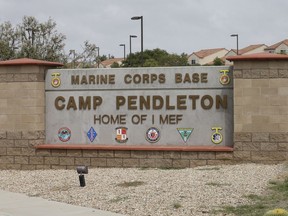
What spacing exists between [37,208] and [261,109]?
7.06 m

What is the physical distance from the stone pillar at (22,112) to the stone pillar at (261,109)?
5682mm

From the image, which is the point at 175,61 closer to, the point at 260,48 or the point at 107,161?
the point at 260,48

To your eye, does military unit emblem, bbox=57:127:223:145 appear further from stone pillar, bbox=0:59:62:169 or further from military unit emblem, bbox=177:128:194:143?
stone pillar, bbox=0:59:62:169

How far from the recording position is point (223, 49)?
128m

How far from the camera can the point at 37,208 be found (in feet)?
34.7

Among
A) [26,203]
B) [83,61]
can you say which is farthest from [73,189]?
[83,61]

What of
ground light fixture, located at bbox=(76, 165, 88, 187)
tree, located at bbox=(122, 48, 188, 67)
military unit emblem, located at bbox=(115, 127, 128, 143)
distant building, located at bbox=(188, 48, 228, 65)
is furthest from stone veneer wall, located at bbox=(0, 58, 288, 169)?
distant building, located at bbox=(188, 48, 228, 65)

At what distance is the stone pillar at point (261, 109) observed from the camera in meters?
14.9

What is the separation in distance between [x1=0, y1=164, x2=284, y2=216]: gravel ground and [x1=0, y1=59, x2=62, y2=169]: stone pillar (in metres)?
0.66

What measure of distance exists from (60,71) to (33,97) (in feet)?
3.62

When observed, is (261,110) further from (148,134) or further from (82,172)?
(82,172)

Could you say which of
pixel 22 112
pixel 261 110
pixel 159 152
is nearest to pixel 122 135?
pixel 159 152

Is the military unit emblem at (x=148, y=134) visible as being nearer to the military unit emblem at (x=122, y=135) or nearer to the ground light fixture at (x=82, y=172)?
the military unit emblem at (x=122, y=135)

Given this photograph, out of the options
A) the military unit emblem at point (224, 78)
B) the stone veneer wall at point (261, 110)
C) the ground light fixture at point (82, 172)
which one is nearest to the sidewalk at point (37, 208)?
the ground light fixture at point (82, 172)
